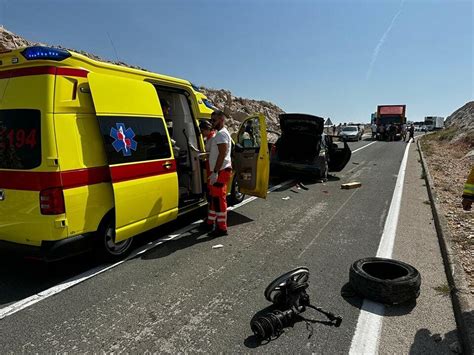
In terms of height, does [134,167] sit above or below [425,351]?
above

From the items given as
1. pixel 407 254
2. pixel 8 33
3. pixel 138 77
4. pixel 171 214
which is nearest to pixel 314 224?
pixel 407 254

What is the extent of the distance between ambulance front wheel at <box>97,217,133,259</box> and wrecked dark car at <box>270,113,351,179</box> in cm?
705

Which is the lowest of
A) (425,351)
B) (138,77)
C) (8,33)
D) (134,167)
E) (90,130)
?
(425,351)

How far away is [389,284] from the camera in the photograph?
3.53m

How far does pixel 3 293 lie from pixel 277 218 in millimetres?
4508

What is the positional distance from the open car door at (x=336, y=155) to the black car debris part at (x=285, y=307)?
29.3 feet

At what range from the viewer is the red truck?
33.1 m

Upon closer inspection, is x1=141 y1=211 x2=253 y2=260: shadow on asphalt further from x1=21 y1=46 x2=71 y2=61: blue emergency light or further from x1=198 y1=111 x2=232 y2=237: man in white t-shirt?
x1=21 y1=46 x2=71 y2=61: blue emergency light

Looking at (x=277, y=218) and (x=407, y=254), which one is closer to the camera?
(x=407, y=254)

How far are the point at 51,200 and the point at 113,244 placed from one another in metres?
1.15

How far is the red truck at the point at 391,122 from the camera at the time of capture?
3312cm

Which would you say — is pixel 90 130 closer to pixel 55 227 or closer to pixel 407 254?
pixel 55 227

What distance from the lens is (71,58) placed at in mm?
3961

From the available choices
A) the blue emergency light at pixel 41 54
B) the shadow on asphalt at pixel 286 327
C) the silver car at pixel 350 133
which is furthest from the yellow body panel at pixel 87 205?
the silver car at pixel 350 133
